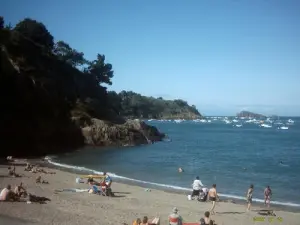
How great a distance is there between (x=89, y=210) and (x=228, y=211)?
757 centimetres

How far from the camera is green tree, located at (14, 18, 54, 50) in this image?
66.4 m

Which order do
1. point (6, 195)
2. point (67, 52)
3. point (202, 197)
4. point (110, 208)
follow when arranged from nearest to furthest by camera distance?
point (6, 195)
point (110, 208)
point (202, 197)
point (67, 52)

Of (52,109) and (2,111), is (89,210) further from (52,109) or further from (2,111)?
(52,109)

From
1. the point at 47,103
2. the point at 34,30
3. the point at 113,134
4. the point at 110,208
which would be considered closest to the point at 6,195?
the point at 110,208

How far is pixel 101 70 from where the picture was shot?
83.3 meters

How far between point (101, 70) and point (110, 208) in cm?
6833

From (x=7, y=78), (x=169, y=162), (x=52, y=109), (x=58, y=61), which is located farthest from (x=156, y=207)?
(x=58, y=61)

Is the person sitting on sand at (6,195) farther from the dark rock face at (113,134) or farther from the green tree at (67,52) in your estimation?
the green tree at (67,52)

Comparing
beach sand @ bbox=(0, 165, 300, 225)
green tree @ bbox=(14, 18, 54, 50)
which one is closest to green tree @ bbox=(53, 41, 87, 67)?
green tree @ bbox=(14, 18, 54, 50)

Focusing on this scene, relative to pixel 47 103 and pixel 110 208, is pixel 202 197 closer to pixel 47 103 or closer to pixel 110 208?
pixel 110 208

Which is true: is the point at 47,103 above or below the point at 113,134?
above

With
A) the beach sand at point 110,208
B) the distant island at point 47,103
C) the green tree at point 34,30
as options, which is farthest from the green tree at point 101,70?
the beach sand at point 110,208

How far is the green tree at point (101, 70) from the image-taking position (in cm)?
8256

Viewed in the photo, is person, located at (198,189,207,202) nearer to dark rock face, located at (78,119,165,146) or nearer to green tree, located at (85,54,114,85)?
dark rock face, located at (78,119,165,146)
